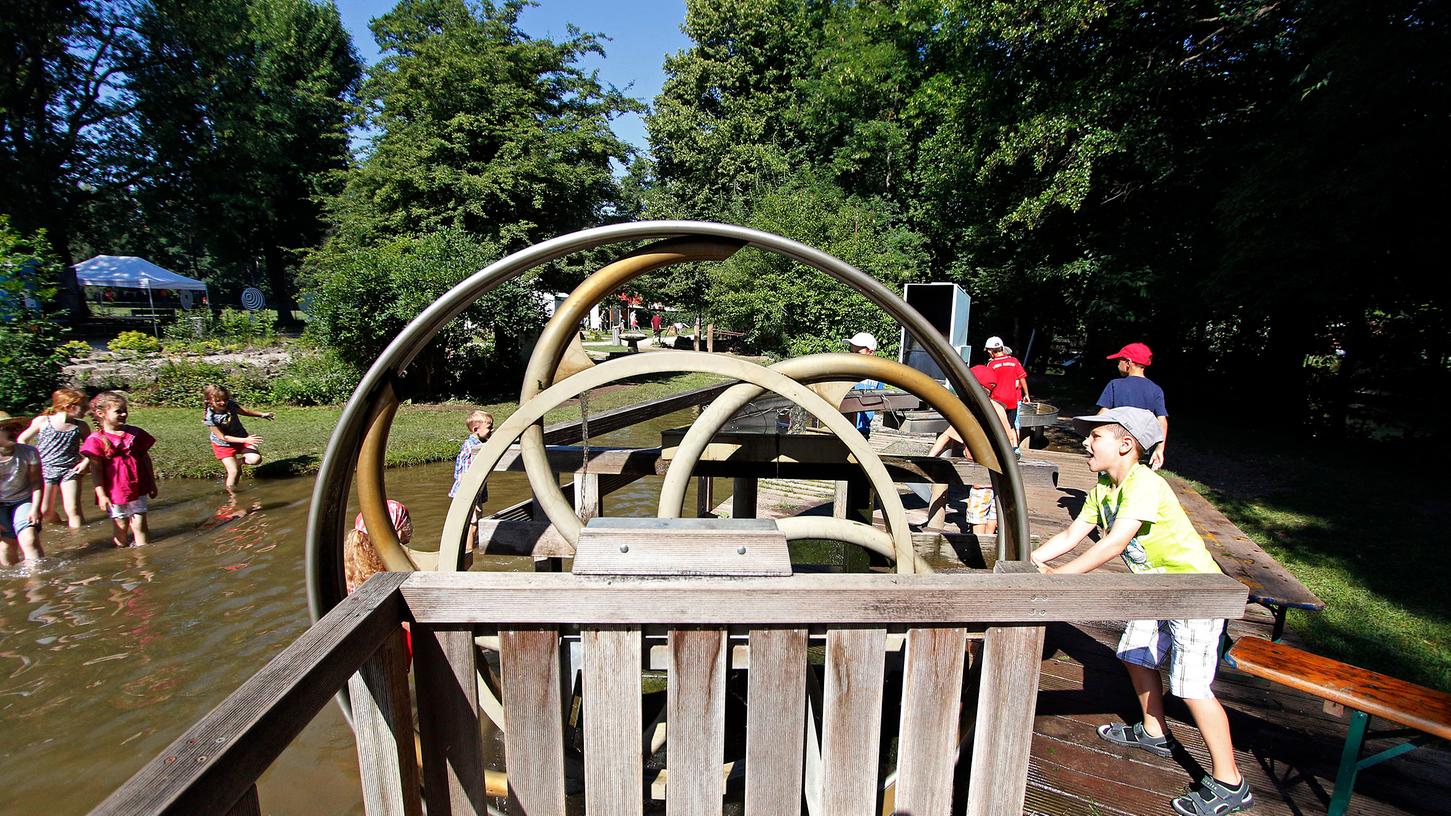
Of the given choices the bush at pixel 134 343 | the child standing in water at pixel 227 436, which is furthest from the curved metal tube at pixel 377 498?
the bush at pixel 134 343

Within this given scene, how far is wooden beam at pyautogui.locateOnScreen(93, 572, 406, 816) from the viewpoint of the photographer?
96 cm

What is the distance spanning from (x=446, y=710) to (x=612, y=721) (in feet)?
1.38

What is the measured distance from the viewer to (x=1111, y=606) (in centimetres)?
169

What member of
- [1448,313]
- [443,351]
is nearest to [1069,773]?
[1448,313]

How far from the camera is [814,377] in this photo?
2611mm

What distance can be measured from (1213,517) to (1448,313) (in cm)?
880

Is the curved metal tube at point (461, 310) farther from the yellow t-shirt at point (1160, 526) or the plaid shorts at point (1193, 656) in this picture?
the plaid shorts at point (1193, 656)

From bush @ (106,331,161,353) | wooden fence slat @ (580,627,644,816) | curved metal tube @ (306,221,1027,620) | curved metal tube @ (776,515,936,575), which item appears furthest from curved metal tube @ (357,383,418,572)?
bush @ (106,331,161,353)

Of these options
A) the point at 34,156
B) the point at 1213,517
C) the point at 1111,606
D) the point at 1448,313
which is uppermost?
the point at 34,156

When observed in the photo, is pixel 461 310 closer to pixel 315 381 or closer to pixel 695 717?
pixel 695 717

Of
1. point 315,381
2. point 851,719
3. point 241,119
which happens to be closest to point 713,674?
point 851,719

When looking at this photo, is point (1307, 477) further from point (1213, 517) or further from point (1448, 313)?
point (1213, 517)

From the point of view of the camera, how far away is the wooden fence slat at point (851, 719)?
164cm

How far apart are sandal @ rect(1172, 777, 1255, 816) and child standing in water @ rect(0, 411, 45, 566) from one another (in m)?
9.14
